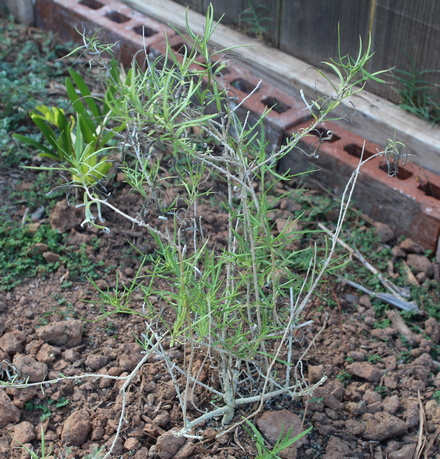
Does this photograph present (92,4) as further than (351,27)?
Yes

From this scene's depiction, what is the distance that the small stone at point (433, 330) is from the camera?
2.59 m

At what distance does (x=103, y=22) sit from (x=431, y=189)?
2.29 meters

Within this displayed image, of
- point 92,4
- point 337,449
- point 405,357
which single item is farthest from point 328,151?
point 92,4

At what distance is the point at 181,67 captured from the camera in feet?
5.24

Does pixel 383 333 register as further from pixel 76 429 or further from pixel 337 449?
pixel 76 429

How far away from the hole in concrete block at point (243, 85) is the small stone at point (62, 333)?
1.82 meters

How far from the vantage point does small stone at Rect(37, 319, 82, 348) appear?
236cm

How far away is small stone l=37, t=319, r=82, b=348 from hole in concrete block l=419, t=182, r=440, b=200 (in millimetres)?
1736

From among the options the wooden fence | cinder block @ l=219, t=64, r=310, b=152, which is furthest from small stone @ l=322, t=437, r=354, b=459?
the wooden fence

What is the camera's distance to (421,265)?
2.91m

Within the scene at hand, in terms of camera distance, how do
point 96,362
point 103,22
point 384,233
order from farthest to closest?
point 103,22 < point 384,233 < point 96,362

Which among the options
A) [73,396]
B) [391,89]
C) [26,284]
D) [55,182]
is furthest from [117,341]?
[391,89]

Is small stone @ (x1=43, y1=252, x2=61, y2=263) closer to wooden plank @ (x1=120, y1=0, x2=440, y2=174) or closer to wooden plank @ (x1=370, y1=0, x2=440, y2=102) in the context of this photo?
wooden plank @ (x1=120, y1=0, x2=440, y2=174)

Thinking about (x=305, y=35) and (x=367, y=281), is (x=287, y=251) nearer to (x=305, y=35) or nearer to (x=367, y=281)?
(x=367, y=281)
